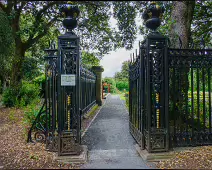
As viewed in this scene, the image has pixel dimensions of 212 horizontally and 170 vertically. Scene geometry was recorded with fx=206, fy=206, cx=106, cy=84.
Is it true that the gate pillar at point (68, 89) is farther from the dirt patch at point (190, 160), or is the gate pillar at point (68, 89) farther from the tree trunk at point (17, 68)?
the tree trunk at point (17, 68)

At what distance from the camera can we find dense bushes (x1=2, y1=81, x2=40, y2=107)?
43.5 feet

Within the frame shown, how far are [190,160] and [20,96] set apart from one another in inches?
473

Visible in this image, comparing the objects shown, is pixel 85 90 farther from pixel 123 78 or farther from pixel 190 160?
pixel 123 78

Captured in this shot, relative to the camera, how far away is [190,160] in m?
4.44

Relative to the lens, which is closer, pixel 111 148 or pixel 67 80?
pixel 67 80

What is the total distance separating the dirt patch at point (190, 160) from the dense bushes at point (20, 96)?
10.8m

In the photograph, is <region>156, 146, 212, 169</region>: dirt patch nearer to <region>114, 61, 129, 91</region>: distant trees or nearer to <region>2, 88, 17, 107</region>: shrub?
<region>2, 88, 17, 107</region>: shrub

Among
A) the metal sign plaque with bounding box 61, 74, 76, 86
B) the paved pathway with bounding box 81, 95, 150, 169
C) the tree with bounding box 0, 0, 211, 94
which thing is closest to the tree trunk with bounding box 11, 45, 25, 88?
the tree with bounding box 0, 0, 211, 94

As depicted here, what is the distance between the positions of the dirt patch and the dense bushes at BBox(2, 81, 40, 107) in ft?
35.3

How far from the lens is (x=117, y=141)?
6.16 meters

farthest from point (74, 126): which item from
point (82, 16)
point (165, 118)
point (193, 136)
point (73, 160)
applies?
point (82, 16)

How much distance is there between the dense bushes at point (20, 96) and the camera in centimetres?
1326

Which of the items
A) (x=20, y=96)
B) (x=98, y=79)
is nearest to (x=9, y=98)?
(x=20, y=96)

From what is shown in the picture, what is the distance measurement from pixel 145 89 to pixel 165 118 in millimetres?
842
